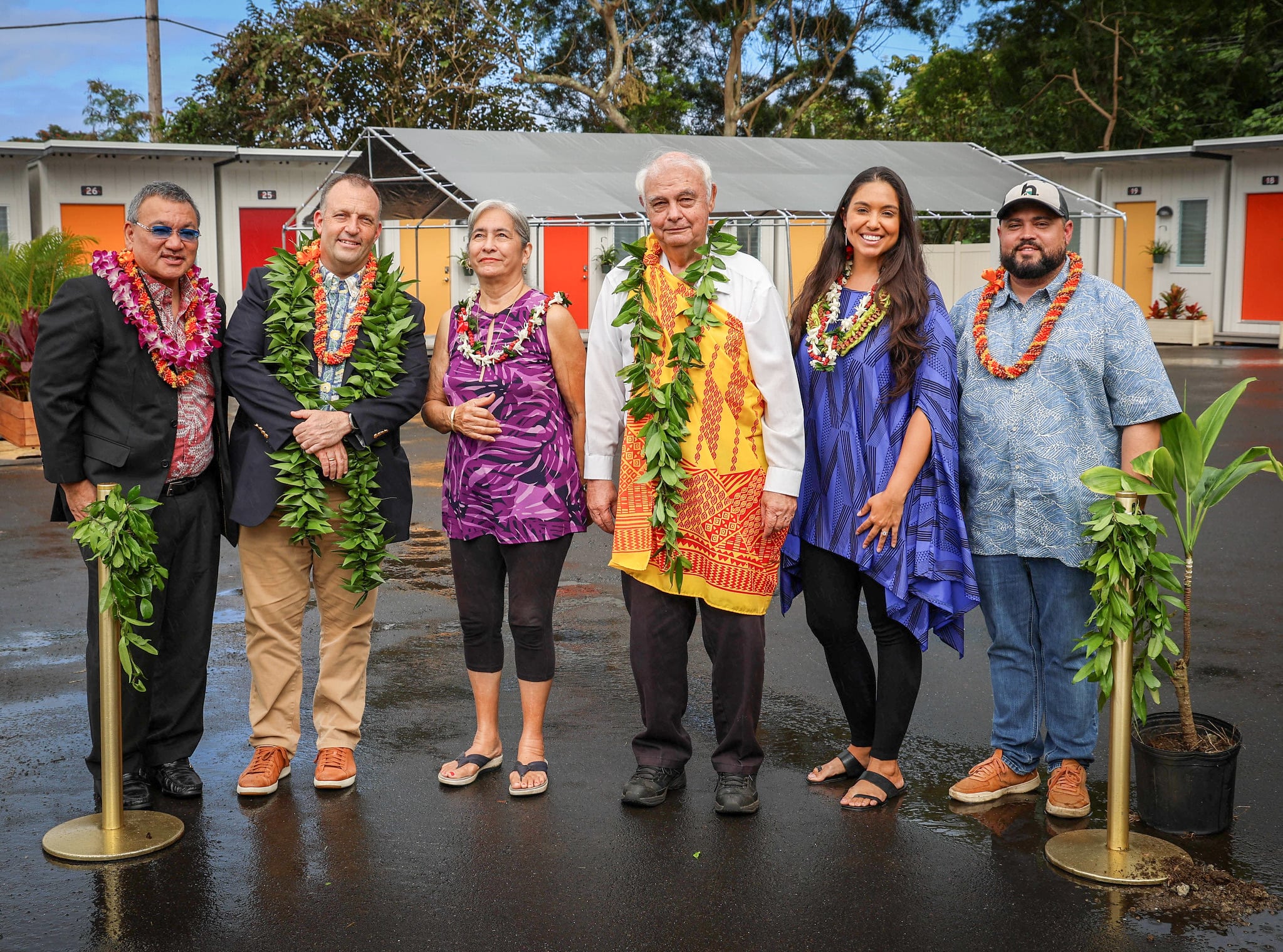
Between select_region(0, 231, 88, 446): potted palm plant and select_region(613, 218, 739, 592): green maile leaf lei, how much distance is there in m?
10.5

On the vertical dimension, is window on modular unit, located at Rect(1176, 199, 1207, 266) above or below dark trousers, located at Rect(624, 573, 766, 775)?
above

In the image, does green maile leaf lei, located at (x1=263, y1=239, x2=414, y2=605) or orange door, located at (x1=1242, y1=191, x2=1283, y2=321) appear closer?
green maile leaf lei, located at (x1=263, y1=239, x2=414, y2=605)

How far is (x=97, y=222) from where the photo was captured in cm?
2269

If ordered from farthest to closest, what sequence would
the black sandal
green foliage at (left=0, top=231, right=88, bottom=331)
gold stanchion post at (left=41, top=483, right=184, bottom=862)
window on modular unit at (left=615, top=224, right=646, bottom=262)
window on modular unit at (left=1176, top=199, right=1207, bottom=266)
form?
window on modular unit at (left=1176, top=199, right=1207, bottom=266), window on modular unit at (left=615, top=224, right=646, bottom=262), green foliage at (left=0, top=231, right=88, bottom=331), the black sandal, gold stanchion post at (left=41, top=483, right=184, bottom=862)

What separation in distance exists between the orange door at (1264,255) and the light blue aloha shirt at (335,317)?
2375 centimetres

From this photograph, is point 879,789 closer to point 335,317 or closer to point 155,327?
point 335,317

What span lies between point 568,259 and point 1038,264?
22.0m

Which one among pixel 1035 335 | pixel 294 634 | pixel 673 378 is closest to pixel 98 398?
pixel 294 634

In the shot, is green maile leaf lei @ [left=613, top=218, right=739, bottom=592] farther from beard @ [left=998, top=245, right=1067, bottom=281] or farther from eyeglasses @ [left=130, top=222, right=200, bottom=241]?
eyeglasses @ [left=130, top=222, right=200, bottom=241]

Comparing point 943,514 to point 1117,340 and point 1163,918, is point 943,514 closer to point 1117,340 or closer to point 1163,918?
point 1117,340

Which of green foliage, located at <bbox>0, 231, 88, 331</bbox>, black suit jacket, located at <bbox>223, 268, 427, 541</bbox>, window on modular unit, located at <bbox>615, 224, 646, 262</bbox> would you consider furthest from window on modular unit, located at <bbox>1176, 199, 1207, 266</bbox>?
black suit jacket, located at <bbox>223, 268, 427, 541</bbox>

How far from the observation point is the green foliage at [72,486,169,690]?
4098 mm

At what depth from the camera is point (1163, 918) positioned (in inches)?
140

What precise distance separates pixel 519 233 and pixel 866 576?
1.73 metres
